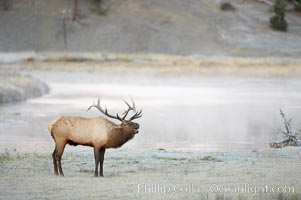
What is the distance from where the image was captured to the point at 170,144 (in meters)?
19.8

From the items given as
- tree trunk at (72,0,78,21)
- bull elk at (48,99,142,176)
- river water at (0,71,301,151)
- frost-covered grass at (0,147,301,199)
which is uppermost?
tree trunk at (72,0,78,21)

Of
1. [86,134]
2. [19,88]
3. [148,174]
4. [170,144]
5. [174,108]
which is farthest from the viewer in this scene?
[19,88]

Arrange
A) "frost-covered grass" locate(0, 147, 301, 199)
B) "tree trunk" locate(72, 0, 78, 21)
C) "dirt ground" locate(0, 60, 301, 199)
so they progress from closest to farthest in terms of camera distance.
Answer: "frost-covered grass" locate(0, 147, 301, 199), "dirt ground" locate(0, 60, 301, 199), "tree trunk" locate(72, 0, 78, 21)

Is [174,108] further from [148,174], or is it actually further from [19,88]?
[148,174]

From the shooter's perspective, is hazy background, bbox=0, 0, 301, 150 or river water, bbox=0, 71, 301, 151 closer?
river water, bbox=0, 71, 301, 151

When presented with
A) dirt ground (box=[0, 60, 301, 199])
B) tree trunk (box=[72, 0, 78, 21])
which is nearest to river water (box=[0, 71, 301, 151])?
dirt ground (box=[0, 60, 301, 199])

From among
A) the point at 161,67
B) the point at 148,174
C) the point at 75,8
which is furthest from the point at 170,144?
the point at 75,8

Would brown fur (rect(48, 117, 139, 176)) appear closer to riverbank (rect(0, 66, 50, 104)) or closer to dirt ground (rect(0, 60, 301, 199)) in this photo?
dirt ground (rect(0, 60, 301, 199))

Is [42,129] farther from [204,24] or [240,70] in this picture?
[204,24]

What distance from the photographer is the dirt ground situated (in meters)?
12.7

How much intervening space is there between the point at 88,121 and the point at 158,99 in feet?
63.1

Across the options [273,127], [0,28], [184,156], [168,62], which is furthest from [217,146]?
[0,28]

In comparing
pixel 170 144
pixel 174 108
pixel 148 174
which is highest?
pixel 174 108

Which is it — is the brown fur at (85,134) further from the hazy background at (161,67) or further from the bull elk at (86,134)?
the hazy background at (161,67)
